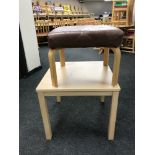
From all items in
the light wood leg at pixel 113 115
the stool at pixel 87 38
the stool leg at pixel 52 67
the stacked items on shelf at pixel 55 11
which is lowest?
the light wood leg at pixel 113 115

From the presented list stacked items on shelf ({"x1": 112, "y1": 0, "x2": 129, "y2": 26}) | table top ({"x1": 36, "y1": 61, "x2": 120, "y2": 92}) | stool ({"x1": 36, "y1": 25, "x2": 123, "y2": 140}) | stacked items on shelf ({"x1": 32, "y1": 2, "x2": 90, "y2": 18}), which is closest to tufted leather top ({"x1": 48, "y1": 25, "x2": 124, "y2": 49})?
stool ({"x1": 36, "y1": 25, "x2": 123, "y2": 140})

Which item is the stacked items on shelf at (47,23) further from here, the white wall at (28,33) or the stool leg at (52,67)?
the stool leg at (52,67)

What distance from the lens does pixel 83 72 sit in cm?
115

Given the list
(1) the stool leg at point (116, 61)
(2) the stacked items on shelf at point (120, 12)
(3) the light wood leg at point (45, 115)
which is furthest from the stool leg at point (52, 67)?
(2) the stacked items on shelf at point (120, 12)

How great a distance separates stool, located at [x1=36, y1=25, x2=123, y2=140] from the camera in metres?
0.83

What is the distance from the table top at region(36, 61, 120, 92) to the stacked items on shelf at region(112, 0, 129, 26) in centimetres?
225

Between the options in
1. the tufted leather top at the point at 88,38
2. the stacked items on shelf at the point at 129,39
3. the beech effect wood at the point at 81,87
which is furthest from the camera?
the stacked items on shelf at the point at 129,39

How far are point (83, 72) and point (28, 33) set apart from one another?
1354mm

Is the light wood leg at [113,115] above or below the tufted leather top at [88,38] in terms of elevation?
below

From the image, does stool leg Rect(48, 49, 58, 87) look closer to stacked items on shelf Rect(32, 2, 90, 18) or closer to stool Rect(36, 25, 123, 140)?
stool Rect(36, 25, 123, 140)

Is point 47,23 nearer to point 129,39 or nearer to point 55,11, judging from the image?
point 55,11

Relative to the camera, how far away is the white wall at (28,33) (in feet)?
6.61

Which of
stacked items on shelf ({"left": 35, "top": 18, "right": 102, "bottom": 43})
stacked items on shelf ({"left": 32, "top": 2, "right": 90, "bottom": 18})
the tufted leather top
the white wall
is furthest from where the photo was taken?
stacked items on shelf ({"left": 32, "top": 2, "right": 90, "bottom": 18})
